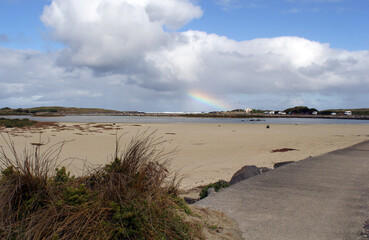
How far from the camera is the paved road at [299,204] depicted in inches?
175

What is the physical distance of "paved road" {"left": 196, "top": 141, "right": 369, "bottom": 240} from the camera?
4.45 meters

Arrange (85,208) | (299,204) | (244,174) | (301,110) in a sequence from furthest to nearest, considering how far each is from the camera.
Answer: (301,110), (244,174), (299,204), (85,208)

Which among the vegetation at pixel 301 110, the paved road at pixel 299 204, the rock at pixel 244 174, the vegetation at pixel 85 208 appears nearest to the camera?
the vegetation at pixel 85 208

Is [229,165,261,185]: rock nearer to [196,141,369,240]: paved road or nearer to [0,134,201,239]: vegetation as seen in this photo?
[196,141,369,240]: paved road

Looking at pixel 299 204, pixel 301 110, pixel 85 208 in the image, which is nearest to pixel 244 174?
pixel 299 204

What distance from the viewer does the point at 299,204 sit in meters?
5.65

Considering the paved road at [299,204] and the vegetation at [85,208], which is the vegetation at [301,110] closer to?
the paved road at [299,204]

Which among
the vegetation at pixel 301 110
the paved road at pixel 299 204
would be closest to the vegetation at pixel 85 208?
the paved road at pixel 299 204

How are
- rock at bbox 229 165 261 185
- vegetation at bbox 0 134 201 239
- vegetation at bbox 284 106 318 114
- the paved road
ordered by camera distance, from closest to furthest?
vegetation at bbox 0 134 201 239 < the paved road < rock at bbox 229 165 261 185 < vegetation at bbox 284 106 318 114

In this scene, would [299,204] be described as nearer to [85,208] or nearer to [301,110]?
[85,208]

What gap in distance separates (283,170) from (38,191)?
280 inches

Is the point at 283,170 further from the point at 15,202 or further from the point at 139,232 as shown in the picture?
the point at 15,202

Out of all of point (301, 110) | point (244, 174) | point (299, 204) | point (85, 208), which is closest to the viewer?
point (85, 208)

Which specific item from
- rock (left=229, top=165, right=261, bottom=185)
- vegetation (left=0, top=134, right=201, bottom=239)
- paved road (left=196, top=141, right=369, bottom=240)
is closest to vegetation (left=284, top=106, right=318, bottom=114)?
rock (left=229, top=165, right=261, bottom=185)
